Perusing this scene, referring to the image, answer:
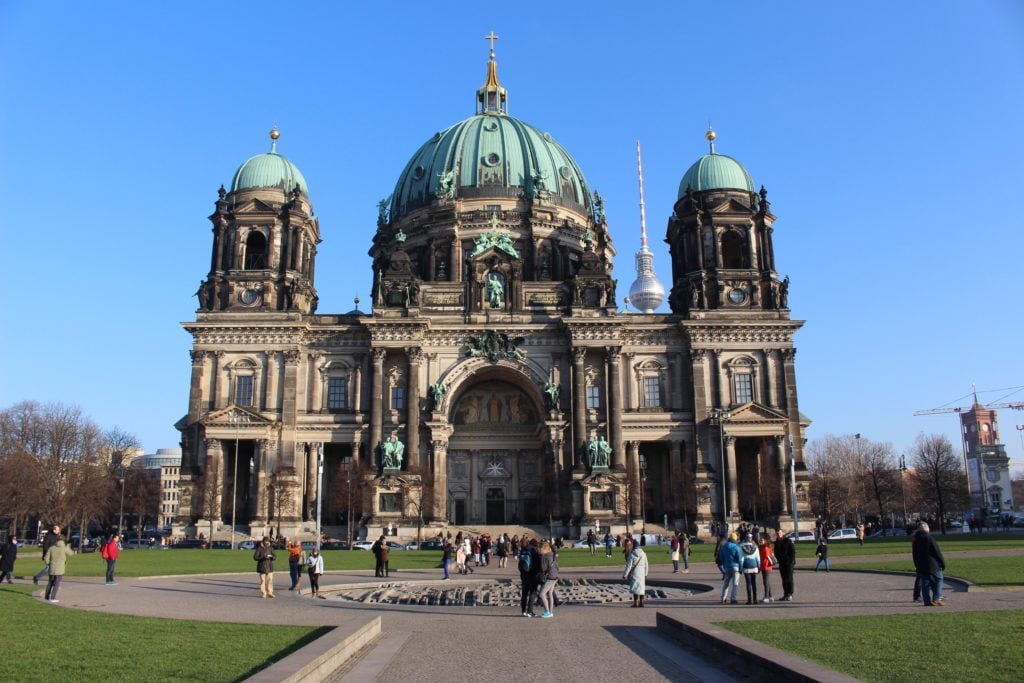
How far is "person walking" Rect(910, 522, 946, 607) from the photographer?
17.5 m

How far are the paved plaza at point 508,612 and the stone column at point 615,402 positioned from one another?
101ft

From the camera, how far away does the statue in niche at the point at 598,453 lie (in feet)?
201

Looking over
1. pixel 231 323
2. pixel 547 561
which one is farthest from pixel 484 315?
pixel 547 561

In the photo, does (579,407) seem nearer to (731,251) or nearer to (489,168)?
(731,251)

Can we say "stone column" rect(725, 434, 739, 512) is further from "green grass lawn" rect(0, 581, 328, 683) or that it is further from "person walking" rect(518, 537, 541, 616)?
"green grass lawn" rect(0, 581, 328, 683)

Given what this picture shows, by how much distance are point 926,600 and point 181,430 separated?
57.9 metres

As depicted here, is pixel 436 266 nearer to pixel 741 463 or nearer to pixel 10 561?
pixel 741 463

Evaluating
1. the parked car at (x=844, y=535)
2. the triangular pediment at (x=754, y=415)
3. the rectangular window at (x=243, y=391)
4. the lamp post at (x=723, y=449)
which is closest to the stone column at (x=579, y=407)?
the lamp post at (x=723, y=449)

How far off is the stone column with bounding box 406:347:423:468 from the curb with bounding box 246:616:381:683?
47670 millimetres

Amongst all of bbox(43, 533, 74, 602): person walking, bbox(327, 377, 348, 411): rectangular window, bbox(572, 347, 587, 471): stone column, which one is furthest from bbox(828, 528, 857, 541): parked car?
bbox(43, 533, 74, 602): person walking

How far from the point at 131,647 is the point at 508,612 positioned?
9.60 meters

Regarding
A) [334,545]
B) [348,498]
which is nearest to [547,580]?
[334,545]

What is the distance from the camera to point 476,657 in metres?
13.3

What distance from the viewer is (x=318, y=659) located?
1123cm
